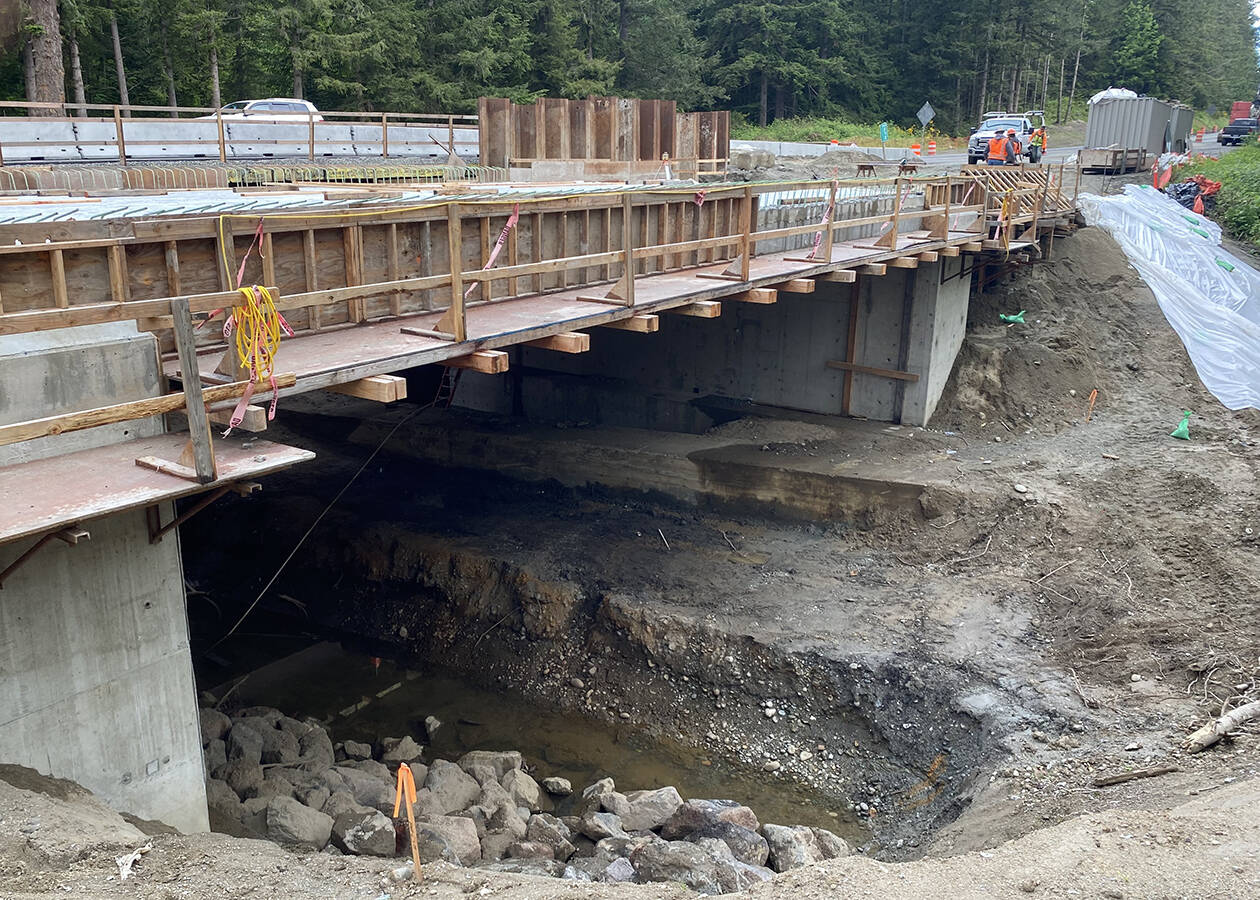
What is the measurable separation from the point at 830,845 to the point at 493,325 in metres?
6.23

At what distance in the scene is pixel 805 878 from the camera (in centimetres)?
678

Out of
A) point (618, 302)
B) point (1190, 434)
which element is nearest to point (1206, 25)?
point (1190, 434)

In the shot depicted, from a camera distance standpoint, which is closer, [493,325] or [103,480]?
[103,480]

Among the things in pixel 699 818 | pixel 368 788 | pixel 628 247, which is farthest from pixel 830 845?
pixel 628 247

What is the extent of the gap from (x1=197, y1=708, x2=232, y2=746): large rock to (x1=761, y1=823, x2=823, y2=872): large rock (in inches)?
232

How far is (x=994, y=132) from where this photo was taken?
33844 mm

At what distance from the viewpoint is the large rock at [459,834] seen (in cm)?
882

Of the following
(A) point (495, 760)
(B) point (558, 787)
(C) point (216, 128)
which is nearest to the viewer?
(B) point (558, 787)

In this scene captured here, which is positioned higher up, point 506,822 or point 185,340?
point 185,340

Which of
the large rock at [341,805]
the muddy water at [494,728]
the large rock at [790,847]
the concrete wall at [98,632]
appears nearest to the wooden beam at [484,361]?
the concrete wall at [98,632]

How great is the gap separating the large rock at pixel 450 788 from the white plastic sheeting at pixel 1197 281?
16546 mm

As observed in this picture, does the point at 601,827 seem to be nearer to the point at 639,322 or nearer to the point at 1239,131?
the point at 639,322

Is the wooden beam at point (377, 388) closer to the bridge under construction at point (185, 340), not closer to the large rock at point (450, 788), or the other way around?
the bridge under construction at point (185, 340)

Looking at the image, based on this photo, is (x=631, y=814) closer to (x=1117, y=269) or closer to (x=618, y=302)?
(x=618, y=302)
